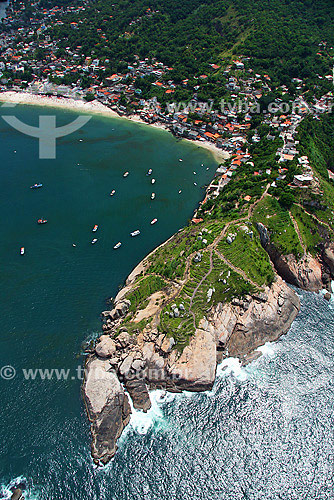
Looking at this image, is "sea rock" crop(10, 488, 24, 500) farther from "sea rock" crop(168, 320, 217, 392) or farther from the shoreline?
the shoreline

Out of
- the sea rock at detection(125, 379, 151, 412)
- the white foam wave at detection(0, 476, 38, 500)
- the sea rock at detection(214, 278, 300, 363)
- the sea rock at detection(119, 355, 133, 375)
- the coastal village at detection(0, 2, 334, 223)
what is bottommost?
the white foam wave at detection(0, 476, 38, 500)

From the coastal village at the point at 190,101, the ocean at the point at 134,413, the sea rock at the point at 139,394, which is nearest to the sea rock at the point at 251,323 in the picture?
the ocean at the point at 134,413

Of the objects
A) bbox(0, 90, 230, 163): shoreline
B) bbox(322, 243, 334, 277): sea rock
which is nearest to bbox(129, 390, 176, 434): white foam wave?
bbox(322, 243, 334, 277): sea rock

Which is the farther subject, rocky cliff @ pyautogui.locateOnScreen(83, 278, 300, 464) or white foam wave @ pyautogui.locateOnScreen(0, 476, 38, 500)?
rocky cliff @ pyautogui.locateOnScreen(83, 278, 300, 464)

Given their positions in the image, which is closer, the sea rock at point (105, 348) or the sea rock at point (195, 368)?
the sea rock at point (195, 368)

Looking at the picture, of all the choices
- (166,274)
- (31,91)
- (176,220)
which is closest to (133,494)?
(166,274)

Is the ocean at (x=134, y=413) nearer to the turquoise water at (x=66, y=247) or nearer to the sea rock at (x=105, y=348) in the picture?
the turquoise water at (x=66, y=247)
